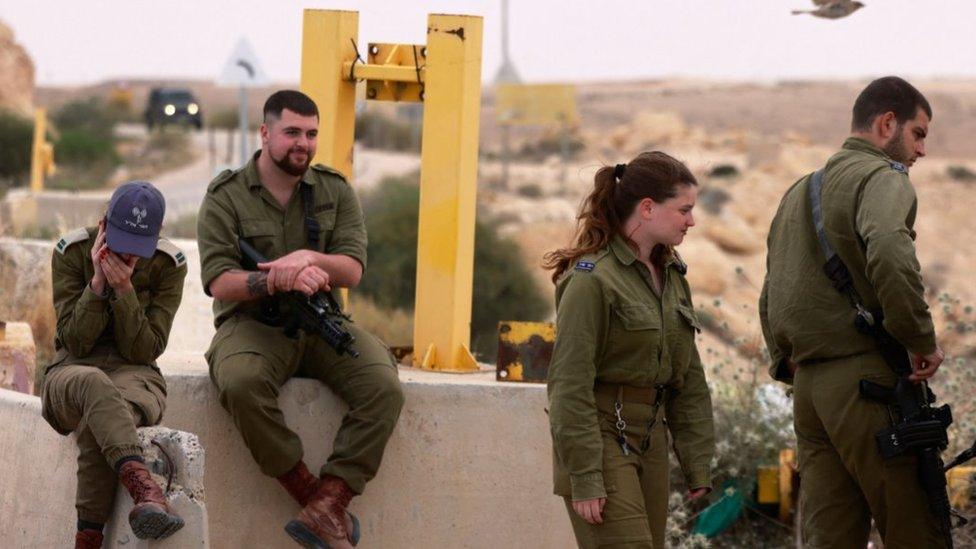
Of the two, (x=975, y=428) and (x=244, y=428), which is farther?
(x=975, y=428)

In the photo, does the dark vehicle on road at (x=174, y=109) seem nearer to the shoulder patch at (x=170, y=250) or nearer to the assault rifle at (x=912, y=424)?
the shoulder patch at (x=170, y=250)

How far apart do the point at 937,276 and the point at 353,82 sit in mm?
28429

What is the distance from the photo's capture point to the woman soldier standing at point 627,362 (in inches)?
192

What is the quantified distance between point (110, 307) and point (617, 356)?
2081 mm

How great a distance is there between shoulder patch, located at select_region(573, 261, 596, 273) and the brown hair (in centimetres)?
7

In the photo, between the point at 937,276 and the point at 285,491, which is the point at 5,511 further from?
the point at 937,276

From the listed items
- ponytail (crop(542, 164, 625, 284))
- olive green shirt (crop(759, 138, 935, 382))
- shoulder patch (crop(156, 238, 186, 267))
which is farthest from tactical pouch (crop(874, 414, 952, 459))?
shoulder patch (crop(156, 238, 186, 267))

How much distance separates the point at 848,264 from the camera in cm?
533

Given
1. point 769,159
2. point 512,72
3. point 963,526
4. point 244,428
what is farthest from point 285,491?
point 512,72

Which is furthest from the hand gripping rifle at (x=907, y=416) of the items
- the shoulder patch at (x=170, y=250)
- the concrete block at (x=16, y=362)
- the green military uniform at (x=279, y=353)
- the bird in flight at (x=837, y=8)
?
the concrete block at (x=16, y=362)

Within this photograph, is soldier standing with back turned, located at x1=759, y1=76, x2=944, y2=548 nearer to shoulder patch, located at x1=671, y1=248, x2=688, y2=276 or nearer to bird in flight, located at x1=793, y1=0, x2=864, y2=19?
shoulder patch, located at x1=671, y1=248, x2=688, y2=276

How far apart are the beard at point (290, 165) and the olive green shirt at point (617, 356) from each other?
6.77ft

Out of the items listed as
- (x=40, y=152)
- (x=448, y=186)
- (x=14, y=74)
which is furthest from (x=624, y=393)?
(x=14, y=74)

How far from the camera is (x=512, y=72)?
2753 inches
